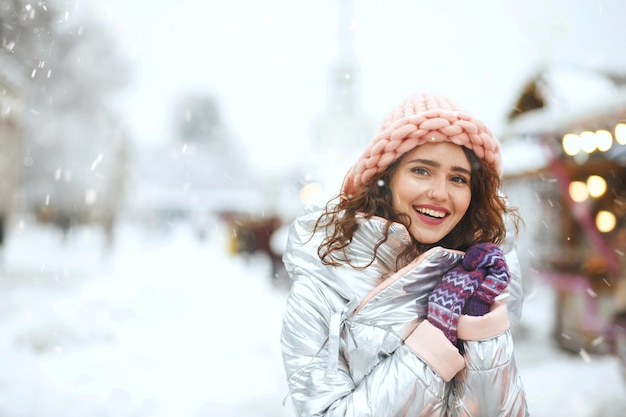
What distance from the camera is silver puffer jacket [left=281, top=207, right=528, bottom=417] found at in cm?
138

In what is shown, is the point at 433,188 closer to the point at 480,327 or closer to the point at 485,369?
the point at 480,327

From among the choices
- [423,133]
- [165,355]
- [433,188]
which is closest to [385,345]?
[433,188]

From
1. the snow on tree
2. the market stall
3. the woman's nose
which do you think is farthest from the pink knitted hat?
the snow on tree

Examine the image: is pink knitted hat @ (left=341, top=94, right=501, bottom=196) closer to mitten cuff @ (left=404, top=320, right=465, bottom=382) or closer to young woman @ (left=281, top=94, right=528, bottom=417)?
young woman @ (left=281, top=94, right=528, bottom=417)

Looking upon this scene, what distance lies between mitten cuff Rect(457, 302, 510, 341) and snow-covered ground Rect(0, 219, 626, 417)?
126 inches

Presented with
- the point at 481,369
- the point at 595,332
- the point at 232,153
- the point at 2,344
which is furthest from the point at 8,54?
the point at 232,153

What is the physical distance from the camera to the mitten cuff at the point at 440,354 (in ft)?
4.50

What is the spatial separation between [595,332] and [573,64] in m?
3.01

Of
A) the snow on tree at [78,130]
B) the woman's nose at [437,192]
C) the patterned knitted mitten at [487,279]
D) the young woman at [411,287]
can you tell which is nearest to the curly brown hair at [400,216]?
the young woman at [411,287]

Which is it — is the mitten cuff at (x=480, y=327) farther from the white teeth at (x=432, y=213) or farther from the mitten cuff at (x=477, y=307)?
the white teeth at (x=432, y=213)

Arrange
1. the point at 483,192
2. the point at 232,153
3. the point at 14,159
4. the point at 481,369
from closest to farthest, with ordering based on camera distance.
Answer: the point at 481,369 → the point at 483,192 → the point at 14,159 → the point at 232,153

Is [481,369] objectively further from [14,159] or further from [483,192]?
[14,159]

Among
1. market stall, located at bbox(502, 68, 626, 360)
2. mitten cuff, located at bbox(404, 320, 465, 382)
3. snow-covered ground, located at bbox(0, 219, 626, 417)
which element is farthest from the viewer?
market stall, located at bbox(502, 68, 626, 360)

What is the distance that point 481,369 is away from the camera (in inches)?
54.6
